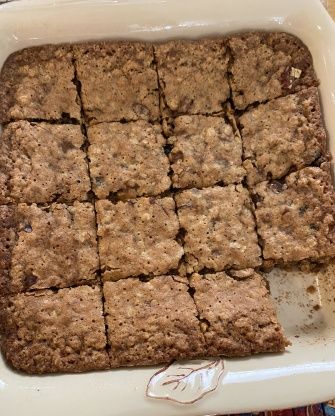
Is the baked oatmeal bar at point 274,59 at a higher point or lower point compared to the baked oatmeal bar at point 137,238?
higher

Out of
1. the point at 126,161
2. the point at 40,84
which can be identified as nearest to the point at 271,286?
the point at 126,161

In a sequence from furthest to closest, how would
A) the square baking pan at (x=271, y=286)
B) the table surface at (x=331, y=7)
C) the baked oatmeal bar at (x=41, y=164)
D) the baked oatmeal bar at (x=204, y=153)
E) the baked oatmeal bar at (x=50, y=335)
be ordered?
the table surface at (x=331, y=7)
the baked oatmeal bar at (x=204, y=153)
the baked oatmeal bar at (x=41, y=164)
the baked oatmeal bar at (x=50, y=335)
the square baking pan at (x=271, y=286)

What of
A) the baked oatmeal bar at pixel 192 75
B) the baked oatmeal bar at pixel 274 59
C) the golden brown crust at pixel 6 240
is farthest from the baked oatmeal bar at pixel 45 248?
the baked oatmeal bar at pixel 274 59

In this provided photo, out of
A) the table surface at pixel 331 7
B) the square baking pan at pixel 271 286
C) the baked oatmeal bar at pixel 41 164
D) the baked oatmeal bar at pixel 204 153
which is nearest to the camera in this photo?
the square baking pan at pixel 271 286

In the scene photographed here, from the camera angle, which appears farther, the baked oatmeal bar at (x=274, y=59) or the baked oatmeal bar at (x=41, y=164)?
the baked oatmeal bar at (x=274, y=59)

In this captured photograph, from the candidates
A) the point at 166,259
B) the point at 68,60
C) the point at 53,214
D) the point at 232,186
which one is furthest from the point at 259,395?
the point at 68,60

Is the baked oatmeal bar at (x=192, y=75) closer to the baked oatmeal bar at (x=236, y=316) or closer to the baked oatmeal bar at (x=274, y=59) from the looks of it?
the baked oatmeal bar at (x=274, y=59)

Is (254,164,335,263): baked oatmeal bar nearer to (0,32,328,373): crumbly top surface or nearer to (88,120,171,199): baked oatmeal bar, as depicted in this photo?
(0,32,328,373): crumbly top surface

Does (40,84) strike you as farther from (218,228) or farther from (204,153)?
(218,228)
